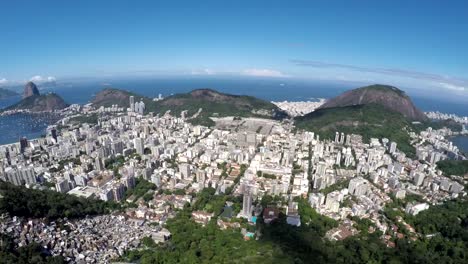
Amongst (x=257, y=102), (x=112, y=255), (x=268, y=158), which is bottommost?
(x=112, y=255)

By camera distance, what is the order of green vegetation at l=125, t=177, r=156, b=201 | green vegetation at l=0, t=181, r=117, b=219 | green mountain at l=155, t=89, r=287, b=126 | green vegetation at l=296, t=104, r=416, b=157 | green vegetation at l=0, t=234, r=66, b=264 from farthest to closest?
green mountain at l=155, t=89, r=287, b=126, green vegetation at l=296, t=104, r=416, b=157, green vegetation at l=125, t=177, r=156, b=201, green vegetation at l=0, t=181, r=117, b=219, green vegetation at l=0, t=234, r=66, b=264

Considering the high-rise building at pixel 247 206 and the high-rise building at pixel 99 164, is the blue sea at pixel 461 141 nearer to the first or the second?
the high-rise building at pixel 247 206

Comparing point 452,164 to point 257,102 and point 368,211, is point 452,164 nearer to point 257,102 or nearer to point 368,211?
point 368,211

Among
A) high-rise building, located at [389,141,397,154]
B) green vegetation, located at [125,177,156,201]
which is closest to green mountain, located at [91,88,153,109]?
green vegetation, located at [125,177,156,201]

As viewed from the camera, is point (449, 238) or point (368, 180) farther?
point (368, 180)

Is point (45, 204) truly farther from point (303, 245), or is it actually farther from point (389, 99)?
point (389, 99)

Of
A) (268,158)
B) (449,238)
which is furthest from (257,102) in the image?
(449,238)

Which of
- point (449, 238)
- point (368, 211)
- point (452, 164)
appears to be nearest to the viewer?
point (449, 238)

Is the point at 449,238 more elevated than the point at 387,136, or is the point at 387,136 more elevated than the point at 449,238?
the point at 387,136

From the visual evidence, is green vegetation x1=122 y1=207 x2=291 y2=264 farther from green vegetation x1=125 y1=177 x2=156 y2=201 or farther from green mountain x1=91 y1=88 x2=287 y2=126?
green mountain x1=91 y1=88 x2=287 y2=126
